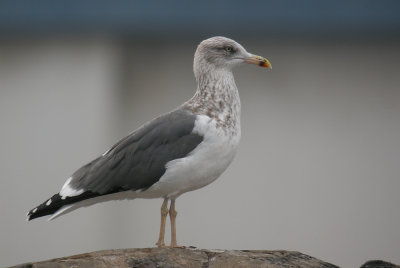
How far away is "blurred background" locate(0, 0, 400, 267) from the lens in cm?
1041

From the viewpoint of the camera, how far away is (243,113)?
10938 mm

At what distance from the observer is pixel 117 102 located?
1070 cm

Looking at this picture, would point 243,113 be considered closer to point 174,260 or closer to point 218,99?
point 218,99

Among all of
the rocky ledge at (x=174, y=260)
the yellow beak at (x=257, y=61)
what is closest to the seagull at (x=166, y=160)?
the yellow beak at (x=257, y=61)

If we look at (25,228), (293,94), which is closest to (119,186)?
(25,228)

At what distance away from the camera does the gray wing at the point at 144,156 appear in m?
6.49

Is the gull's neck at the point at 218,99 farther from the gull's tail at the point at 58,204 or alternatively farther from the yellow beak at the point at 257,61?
the gull's tail at the point at 58,204

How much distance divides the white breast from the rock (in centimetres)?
56

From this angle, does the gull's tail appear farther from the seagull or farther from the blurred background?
the blurred background

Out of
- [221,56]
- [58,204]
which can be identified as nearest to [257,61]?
[221,56]

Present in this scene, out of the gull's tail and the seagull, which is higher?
the seagull

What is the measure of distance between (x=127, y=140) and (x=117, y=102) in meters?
3.99

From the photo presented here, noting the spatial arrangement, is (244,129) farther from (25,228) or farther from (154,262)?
(154,262)

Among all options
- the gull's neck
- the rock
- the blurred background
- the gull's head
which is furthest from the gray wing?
the blurred background
